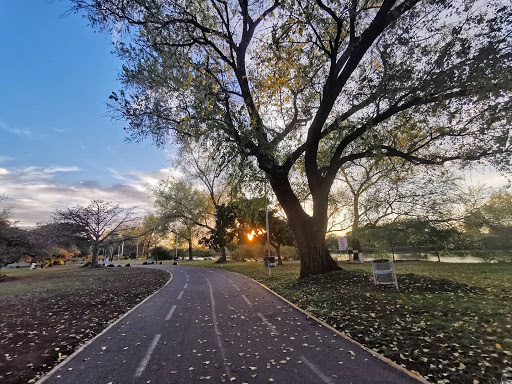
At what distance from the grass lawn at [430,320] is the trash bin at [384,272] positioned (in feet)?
1.29

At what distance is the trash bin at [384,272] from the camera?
978cm

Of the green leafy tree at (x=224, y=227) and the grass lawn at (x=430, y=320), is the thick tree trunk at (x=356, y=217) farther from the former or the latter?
the grass lawn at (x=430, y=320)

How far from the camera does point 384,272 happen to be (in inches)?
389

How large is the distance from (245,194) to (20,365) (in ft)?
37.8

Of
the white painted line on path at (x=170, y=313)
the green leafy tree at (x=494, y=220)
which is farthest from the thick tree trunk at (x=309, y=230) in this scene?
the green leafy tree at (x=494, y=220)

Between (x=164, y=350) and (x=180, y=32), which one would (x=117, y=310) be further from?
(x=180, y=32)

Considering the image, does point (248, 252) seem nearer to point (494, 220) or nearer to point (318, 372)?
point (494, 220)

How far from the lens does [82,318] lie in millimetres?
8430

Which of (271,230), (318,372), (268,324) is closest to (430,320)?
(318,372)

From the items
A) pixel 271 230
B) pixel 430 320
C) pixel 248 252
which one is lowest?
pixel 430 320

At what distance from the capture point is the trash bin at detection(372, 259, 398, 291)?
978cm

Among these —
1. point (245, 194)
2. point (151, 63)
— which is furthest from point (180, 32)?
point (245, 194)

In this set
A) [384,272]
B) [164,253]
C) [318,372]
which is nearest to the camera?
[318,372]

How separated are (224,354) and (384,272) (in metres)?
7.31
